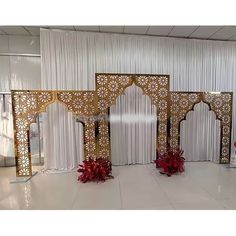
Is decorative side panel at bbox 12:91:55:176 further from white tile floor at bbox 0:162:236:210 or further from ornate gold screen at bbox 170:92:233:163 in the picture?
ornate gold screen at bbox 170:92:233:163

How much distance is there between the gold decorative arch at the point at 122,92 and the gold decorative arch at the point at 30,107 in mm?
189

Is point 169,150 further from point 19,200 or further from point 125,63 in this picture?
point 19,200

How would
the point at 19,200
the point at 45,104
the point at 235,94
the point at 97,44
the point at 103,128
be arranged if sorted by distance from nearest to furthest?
the point at 19,200 < the point at 45,104 < the point at 103,128 < the point at 97,44 < the point at 235,94

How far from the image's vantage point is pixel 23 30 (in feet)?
12.2

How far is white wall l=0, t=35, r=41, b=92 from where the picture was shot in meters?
3.93


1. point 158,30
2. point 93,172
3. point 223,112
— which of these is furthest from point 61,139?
point 223,112

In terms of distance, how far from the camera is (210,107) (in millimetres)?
3859

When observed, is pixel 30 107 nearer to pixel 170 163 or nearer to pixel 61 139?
pixel 61 139

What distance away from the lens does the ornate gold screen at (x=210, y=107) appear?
3822mm

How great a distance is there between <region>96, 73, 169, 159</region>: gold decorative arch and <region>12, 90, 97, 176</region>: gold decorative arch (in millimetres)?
189

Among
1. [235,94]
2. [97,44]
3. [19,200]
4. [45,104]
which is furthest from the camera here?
[235,94]

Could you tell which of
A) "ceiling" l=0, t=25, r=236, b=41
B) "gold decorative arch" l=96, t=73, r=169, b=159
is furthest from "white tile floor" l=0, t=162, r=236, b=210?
"ceiling" l=0, t=25, r=236, b=41

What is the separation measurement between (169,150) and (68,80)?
2328mm

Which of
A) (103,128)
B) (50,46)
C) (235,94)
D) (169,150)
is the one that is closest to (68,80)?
(50,46)
